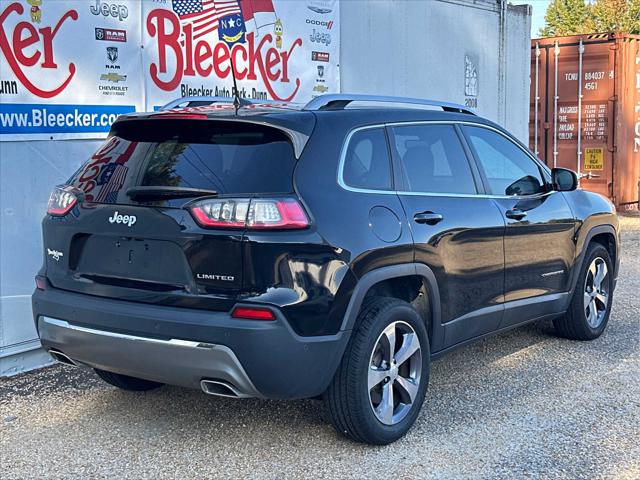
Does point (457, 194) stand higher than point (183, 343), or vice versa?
point (457, 194)

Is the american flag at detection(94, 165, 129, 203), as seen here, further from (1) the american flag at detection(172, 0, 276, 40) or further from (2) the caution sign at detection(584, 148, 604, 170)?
(2) the caution sign at detection(584, 148, 604, 170)

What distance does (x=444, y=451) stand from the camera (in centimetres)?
418

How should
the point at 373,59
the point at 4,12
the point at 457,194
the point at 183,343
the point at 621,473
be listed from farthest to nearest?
1. the point at 373,59
2. the point at 4,12
3. the point at 457,194
4. the point at 621,473
5. the point at 183,343

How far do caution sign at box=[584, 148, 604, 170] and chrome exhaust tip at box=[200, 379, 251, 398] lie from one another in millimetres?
11649

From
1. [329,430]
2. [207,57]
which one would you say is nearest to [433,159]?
[329,430]

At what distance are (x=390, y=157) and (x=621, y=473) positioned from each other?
1.97m

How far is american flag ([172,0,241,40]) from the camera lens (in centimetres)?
657

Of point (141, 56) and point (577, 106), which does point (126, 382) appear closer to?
point (141, 56)

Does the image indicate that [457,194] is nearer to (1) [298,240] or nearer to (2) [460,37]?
(1) [298,240]

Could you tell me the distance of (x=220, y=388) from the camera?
12.4ft

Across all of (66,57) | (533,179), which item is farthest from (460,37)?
(66,57)

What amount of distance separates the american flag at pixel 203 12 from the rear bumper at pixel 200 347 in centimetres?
329

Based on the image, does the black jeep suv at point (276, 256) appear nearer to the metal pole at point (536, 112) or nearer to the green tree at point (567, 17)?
the metal pole at point (536, 112)

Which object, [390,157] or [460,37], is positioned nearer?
[390,157]
